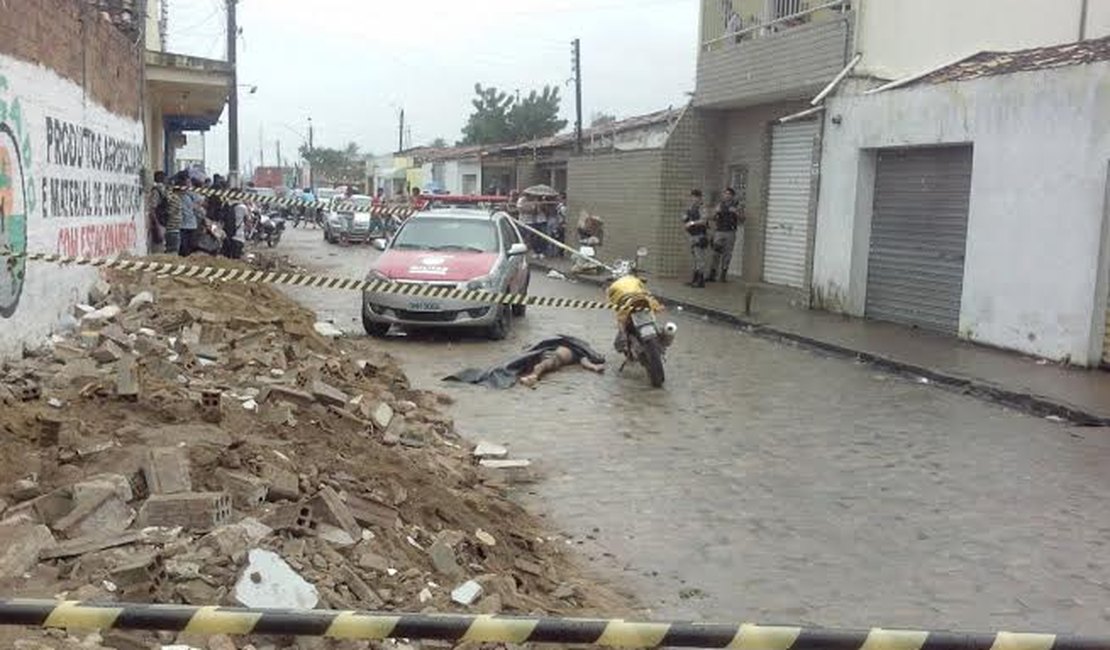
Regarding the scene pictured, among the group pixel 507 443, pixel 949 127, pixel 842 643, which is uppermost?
pixel 949 127

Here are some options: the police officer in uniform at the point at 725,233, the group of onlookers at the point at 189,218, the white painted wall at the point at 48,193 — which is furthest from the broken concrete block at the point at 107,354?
the police officer in uniform at the point at 725,233

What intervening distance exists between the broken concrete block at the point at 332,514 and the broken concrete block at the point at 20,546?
1.13 metres

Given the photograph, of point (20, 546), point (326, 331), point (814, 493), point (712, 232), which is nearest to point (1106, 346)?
point (814, 493)

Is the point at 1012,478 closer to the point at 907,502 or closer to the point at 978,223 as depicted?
the point at 907,502

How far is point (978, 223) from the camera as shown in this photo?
1398cm

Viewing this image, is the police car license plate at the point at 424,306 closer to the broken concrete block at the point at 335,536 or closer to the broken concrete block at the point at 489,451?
the broken concrete block at the point at 489,451

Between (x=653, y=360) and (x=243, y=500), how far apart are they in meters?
6.46

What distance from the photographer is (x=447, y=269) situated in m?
13.4

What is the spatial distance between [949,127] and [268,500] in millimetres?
12225

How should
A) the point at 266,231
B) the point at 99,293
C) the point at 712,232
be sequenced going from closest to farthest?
the point at 99,293, the point at 712,232, the point at 266,231

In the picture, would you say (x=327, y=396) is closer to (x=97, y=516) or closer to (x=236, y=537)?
(x=97, y=516)

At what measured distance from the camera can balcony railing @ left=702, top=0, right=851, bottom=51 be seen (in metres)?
18.5

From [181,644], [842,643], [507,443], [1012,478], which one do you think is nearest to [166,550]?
[181,644]

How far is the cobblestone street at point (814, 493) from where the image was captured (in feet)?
17.2
